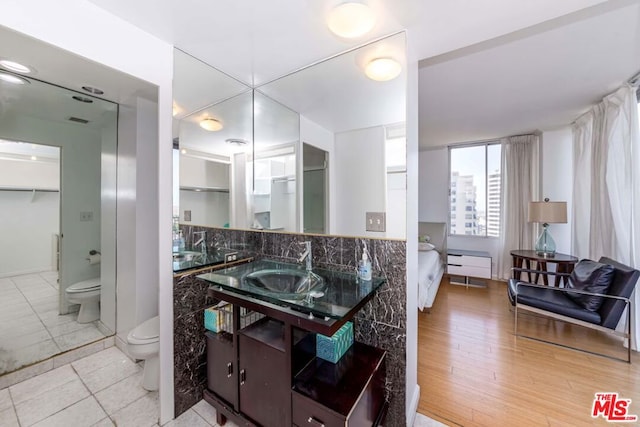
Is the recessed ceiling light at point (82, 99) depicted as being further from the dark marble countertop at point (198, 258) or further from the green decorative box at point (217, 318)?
the green decorative box at point (217, 318)

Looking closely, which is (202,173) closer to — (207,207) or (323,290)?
(207,207)

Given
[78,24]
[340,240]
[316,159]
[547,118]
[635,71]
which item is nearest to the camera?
[78,24]

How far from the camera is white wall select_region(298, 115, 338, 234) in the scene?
1766 millimetres

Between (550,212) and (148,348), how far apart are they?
4810mm

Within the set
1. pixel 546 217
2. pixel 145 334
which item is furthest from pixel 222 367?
pixel 546 217

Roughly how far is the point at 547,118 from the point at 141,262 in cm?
521

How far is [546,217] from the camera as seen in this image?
3283mm

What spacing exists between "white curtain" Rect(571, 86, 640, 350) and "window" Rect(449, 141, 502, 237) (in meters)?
1.23

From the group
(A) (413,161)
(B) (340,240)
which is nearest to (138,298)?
(B) (340,240)

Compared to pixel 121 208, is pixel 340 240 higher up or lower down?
lower down

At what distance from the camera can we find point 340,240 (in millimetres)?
1615

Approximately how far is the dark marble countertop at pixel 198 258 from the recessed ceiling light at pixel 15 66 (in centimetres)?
136

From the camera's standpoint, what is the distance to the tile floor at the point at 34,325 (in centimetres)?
198

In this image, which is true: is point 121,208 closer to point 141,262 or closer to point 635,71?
point 141,262
